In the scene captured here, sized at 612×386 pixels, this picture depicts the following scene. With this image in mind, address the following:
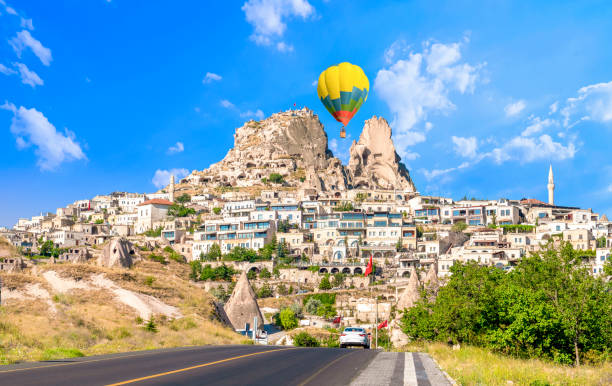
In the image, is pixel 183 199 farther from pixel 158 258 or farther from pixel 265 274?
pixel 158 258

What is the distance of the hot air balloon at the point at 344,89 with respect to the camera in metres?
60.9

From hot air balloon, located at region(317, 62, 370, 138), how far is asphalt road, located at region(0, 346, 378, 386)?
4080 centimetres

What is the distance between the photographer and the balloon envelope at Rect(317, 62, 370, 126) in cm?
6091

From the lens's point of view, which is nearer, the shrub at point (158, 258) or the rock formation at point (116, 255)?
the rock formation at point (116, 255)

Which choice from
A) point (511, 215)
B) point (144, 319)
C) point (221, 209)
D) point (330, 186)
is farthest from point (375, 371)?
point (330, 186)

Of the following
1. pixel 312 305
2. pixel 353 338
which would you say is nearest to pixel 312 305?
pixel 312 305

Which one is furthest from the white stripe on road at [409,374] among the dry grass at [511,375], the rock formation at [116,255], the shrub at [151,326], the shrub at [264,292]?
the shrub at [264,292]

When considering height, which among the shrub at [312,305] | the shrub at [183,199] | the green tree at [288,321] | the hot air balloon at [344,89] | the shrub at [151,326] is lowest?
the green tree at [288,321]

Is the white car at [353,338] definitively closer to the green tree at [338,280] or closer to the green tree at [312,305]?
the green tree at [312,305]

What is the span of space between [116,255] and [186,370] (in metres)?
38.9

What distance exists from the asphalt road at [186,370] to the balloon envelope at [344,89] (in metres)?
40.8

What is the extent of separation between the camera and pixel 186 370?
1783 cm

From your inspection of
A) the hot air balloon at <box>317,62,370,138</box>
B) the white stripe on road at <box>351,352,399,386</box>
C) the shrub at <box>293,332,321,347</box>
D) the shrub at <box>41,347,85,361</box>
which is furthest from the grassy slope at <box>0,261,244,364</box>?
the hot air balloon at <box>317,62,370,138</box>

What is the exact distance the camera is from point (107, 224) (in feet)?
552
